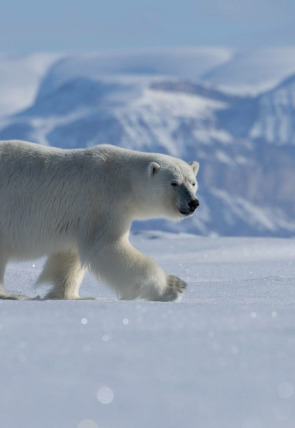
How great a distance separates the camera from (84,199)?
4703 millimetres

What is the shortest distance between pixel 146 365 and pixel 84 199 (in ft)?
8.11

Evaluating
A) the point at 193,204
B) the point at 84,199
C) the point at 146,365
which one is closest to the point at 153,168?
the point at 193,204

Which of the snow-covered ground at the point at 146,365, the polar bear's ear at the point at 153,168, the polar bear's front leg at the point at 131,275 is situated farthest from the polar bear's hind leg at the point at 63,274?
the snow-covered ground at the point at 146,365

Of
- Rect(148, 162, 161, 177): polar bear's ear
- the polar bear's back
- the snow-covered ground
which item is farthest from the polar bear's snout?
the snow-covered ground

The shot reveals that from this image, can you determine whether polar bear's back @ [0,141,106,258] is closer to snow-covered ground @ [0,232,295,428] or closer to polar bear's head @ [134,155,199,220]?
polar bear's head @ [134,155,199,220]

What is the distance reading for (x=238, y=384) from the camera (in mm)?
2162

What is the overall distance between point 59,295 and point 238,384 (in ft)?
9.67

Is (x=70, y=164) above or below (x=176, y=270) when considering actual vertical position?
above

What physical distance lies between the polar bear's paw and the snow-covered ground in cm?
107

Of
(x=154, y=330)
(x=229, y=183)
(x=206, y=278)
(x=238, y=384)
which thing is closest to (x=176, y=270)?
(x=206, y=278)

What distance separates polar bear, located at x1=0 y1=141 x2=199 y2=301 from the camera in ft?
15.2

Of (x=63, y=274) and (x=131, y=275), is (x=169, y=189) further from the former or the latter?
(x=63, y=274)

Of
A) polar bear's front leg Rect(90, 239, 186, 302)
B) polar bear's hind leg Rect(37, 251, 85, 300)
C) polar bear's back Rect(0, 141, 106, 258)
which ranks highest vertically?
polar bear's back Rect(0, 141, 106, 258)

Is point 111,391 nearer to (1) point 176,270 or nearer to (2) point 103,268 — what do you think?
(2) point 103,268
